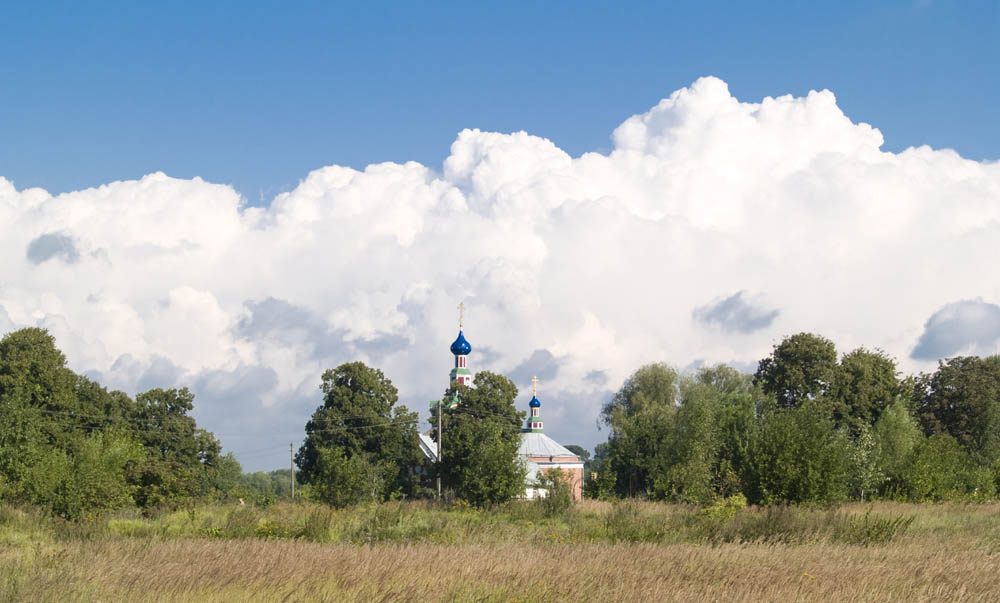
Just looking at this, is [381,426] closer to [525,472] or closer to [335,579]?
[525,472]

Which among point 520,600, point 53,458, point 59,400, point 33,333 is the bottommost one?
point 520,600

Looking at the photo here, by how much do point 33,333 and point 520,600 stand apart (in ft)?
182

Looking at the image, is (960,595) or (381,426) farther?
(381,426)

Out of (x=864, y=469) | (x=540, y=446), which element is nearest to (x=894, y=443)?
(x=864, y=469)

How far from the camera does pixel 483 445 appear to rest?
4212cm

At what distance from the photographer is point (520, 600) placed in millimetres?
10742

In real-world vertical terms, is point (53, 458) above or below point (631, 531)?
above

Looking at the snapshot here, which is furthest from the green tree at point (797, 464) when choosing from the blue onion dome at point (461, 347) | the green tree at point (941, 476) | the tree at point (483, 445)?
the blue onion dome at point (461, 347)

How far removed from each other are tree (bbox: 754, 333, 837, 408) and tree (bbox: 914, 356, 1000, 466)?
8.87 meters

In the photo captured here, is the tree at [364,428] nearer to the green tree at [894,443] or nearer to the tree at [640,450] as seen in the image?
the tree at [640,450]

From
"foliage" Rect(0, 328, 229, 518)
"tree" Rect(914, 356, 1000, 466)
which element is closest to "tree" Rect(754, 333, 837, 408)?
"tree" Rect(914, 356, 1000, 466)

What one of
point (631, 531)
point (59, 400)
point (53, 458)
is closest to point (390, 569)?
point (631, 531)

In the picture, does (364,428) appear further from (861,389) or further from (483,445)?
(861,389)

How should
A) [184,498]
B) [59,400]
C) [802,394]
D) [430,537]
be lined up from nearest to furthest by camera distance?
[430,537]
[184,498]
[59,400]
[802,394]
